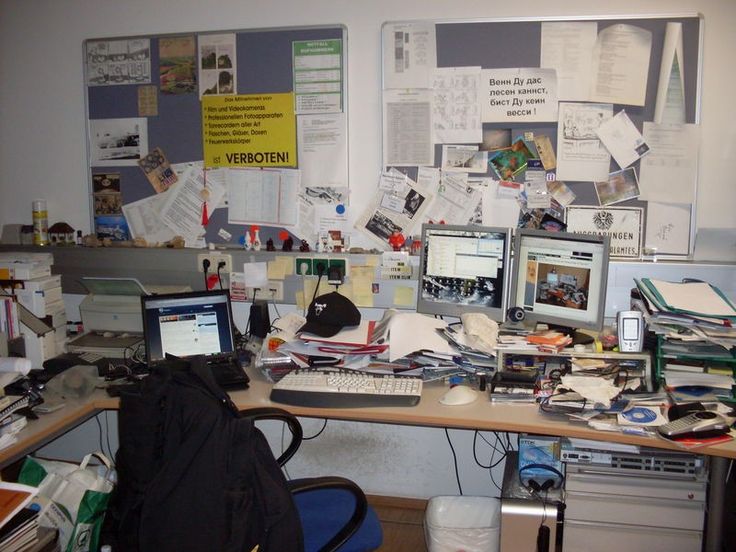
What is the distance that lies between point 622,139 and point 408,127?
2.82 ft

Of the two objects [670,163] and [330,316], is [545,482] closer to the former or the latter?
[330,316]

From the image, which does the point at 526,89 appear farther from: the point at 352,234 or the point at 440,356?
the point at 440,356

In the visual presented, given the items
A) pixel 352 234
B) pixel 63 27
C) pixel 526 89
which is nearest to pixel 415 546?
pixel 352 234

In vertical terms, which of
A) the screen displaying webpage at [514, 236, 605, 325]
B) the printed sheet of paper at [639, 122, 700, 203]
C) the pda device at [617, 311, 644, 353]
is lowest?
the pda device at [617, 311, 644, 353]

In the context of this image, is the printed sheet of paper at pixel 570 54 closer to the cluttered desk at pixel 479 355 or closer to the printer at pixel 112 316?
the cluttered desk at pixel 479 355

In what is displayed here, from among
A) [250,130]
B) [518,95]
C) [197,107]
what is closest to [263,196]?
[250,130]

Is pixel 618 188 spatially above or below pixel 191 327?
above

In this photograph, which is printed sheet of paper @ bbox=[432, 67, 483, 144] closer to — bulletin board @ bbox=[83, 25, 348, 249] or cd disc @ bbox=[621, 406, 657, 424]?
bulletin board @ bbox=[83, 25, 348, 249]

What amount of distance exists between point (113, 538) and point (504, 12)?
2.29 m

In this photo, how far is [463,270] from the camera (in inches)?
96.1

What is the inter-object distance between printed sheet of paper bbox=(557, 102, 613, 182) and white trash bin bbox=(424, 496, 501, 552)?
1.33 meters

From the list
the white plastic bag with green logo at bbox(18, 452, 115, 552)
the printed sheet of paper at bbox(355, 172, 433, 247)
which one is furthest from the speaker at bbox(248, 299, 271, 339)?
the white plastic bag with green logo at bbox(18, 452, 115, 552)

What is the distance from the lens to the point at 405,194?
2.63 meters

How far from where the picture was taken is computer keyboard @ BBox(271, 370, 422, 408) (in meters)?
2.06
